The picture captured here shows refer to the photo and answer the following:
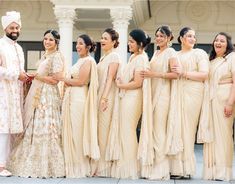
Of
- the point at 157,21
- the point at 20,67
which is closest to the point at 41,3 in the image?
the point at 157,21

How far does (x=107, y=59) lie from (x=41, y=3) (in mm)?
10194

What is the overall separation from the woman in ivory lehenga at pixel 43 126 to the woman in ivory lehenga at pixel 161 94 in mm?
1143

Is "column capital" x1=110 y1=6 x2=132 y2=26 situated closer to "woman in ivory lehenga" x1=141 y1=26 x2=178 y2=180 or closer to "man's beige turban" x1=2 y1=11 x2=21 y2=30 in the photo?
"man's beige turban" x1=2 y1=11 x2=21 y2=30

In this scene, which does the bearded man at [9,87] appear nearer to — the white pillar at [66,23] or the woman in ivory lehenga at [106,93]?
the woman in ivory lehenga at [106,93]

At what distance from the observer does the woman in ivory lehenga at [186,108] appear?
6.94 metres

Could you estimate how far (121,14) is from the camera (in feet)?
44.6

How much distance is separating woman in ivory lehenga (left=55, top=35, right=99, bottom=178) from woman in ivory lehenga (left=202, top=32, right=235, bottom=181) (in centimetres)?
138

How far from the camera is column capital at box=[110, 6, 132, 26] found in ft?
44.6

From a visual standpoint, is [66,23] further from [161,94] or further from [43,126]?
[161,94]

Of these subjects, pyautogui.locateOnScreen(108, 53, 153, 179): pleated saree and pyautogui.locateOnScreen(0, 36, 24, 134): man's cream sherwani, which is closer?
pyautogui.locateOnScreen(108, 53, 153, 179): pleated saree

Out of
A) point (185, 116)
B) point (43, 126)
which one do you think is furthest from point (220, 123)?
point (43, 126)

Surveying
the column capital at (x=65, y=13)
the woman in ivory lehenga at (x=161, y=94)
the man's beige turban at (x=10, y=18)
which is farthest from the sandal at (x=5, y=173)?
the column capital at (x=65, y=13)

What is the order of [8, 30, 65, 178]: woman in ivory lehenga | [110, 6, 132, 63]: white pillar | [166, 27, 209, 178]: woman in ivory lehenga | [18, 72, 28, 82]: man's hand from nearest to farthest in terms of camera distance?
[166, 27, 209, 178]: woman in ivory lehenga → [8, 30, 65, 178]: woman in ivory lehenga → [18, 72, 28, 82]: man's hand → [110, 6, 132, 63]: white pillar

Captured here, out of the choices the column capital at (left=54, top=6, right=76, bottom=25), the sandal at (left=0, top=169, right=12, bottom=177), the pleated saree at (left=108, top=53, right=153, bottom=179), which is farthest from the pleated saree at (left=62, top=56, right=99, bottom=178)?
the column capital at (left=54, top=6, right=76, bottom=25)
